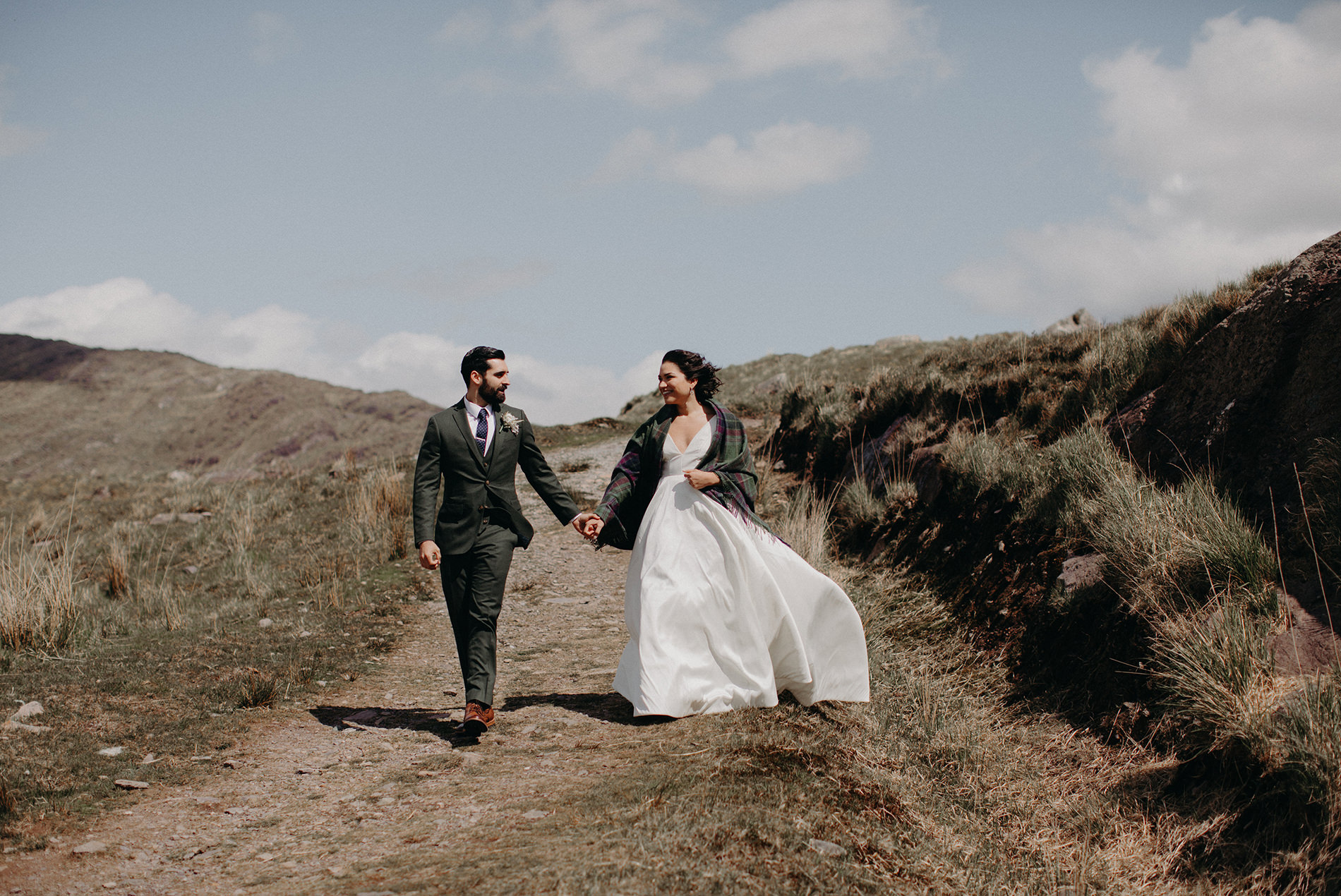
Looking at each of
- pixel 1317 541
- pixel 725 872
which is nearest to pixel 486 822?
pixel 725 872

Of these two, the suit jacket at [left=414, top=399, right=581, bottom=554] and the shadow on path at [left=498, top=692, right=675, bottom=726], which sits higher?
the suit jacket at [left=414, top=399, right=581, bottom=554]

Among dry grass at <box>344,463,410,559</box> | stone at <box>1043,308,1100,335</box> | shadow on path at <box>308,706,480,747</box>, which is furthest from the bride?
stone at <box>1043,308,1100,335</box>

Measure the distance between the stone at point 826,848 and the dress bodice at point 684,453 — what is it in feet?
8.35

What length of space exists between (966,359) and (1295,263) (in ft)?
16.2

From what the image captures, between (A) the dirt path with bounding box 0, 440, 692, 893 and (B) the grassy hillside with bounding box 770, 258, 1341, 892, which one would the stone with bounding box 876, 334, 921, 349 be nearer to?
(B) the grassy hillside with bounding box 770, 258, 1341, 892

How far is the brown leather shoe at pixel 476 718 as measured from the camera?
488 centimetres

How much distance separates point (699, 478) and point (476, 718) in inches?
75.5

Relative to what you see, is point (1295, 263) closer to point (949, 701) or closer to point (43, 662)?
point (949, 701)

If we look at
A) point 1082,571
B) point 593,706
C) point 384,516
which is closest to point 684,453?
point 593,706

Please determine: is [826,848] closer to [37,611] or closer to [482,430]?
[482,430]

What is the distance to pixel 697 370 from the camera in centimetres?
555

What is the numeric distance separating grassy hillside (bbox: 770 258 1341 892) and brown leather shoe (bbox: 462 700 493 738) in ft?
11.1

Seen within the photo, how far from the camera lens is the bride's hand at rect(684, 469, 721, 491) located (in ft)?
17.1

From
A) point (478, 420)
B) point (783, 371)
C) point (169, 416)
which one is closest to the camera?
point (478, 420)
